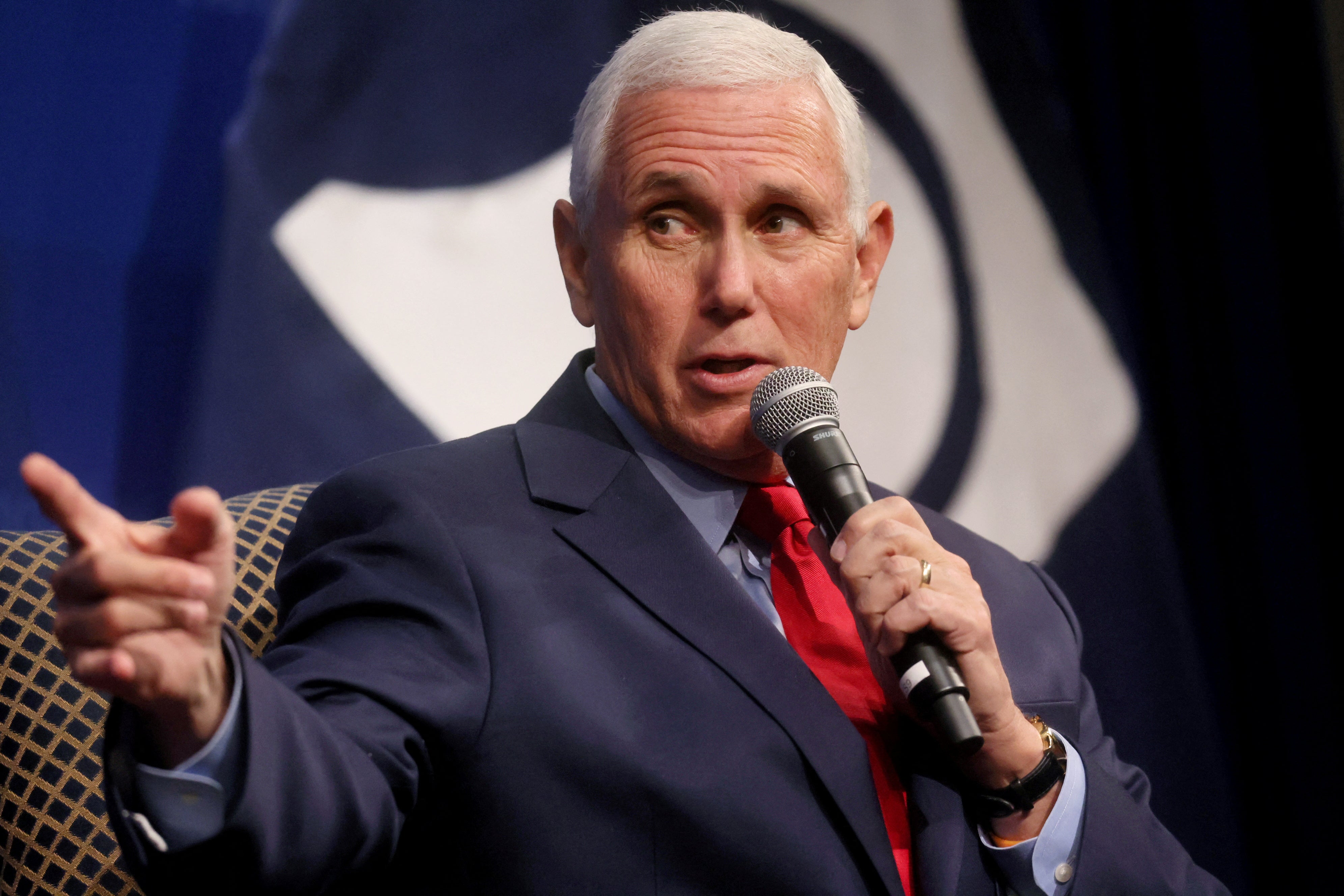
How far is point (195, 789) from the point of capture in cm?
85

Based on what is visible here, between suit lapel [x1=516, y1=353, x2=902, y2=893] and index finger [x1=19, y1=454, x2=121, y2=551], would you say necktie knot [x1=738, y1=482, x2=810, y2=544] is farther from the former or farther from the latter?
index finger [x1=19, y1=454, x2=121, y2=551]

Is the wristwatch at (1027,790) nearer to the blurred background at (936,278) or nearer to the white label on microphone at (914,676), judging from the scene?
the white label on microphone at (914,676)

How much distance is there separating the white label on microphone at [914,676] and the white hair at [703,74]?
2.70 ft

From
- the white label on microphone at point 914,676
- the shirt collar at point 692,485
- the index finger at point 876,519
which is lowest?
the white label on microphone at point 914,676

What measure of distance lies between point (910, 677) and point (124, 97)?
6.26ft

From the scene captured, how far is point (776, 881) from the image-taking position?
121cm

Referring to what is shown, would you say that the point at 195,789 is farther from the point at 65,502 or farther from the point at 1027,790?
the point at 1027,790

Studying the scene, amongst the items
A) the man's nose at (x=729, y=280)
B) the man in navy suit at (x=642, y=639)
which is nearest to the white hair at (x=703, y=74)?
the man in navy suit at (x=642, y=639)

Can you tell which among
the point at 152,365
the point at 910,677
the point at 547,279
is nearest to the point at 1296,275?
the point at 547,279

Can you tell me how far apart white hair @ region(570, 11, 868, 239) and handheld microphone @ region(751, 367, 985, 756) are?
1.57 ft

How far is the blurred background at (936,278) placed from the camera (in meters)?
2.11

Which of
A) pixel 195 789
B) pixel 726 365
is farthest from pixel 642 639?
pixel 195 789

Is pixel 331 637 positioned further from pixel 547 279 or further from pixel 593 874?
pixel 547 279

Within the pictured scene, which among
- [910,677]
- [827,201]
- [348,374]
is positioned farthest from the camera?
[348,374]
